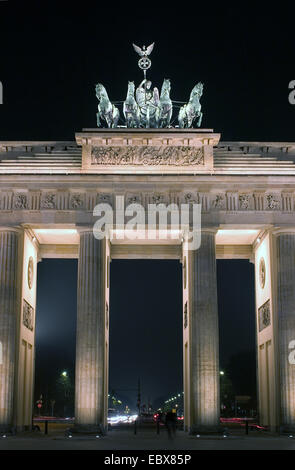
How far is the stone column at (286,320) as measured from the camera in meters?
42.0

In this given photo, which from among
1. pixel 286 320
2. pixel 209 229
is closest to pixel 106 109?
pixel 209 229

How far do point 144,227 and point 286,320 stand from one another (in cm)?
1042

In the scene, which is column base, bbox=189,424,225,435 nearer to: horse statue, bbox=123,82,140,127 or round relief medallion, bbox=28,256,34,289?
round relief medallion, bbox=28,256,34,289

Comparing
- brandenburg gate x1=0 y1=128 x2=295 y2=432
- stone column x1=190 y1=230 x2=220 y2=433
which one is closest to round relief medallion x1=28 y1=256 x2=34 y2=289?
brandenburg gate x1=0 y1=128 x2=295 y2=432

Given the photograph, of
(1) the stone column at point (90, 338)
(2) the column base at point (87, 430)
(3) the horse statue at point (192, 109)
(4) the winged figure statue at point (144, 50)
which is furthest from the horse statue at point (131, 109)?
(2) the column base at point (87, 430)

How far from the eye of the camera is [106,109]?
46.9 metres

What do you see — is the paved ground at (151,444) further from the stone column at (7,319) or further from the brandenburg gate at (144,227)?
the brandenburg gate at (144,227)

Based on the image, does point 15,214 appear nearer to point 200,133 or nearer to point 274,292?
point 200,133

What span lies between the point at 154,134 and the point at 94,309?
11.8 meters

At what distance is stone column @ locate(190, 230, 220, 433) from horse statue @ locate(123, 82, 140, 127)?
29.7 feet

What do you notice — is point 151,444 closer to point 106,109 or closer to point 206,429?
point 206,429

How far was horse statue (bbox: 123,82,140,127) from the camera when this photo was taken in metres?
47.0
